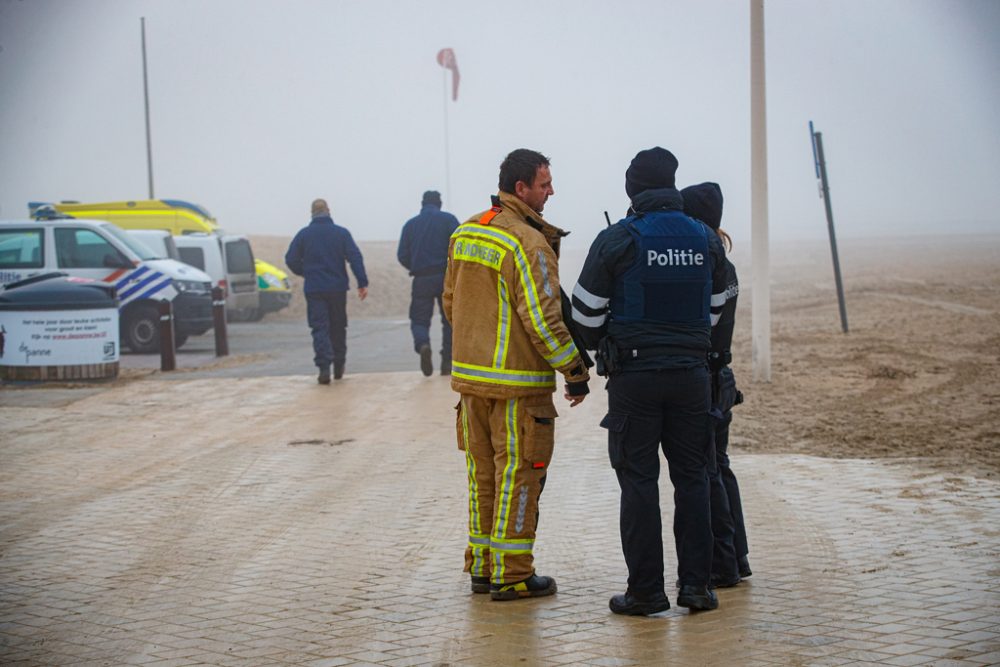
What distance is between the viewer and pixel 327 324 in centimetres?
1461

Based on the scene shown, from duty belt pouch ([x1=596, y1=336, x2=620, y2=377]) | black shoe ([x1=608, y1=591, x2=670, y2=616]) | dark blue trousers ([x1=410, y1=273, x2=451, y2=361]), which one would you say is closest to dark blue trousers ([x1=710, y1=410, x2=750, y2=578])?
black shoe ([x1=608, y1=591, x2=670, y2=616])

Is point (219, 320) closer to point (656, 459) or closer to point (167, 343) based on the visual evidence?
point (167, 343)

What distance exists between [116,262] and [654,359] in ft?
53.1

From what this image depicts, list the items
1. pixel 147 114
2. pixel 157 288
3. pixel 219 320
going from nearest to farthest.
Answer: pixel 219 320, pixel 157 288, pixel 147 114

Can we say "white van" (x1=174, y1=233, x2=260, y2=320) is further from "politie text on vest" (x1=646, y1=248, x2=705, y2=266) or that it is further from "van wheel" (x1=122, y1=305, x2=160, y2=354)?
"politie text on vest" (x1=646, y1=248, x2=705, y2=266)

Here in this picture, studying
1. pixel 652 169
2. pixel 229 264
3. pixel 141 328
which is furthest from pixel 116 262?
pixel 652 169

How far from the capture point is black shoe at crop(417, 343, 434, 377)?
1479 cm

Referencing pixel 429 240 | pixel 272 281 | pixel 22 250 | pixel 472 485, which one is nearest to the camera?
pixel 472 485

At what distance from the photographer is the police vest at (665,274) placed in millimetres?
5422

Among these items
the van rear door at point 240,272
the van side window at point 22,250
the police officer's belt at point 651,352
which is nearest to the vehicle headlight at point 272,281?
the van rear door at point 240,272

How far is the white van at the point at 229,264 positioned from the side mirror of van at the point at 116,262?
21.7 feet

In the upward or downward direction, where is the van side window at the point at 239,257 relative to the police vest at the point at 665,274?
downward

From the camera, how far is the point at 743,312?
28328 millimetres

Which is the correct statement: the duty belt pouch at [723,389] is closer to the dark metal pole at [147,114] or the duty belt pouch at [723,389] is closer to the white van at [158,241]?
the white van at [158,241]
